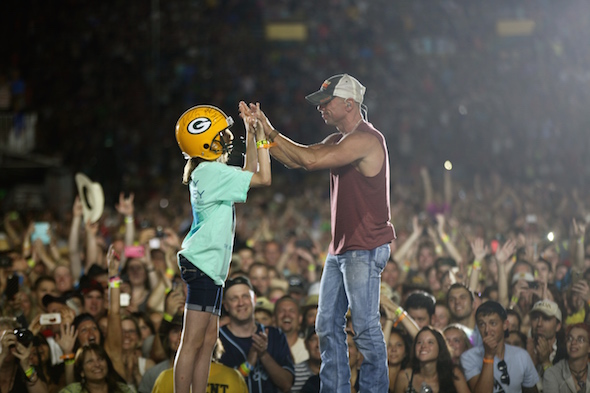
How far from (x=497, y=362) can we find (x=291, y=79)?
16.8 meters

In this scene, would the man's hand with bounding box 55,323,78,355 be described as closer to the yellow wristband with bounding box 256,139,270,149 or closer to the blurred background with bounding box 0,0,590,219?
the yellow wristband with bounding box 256,139,270,149

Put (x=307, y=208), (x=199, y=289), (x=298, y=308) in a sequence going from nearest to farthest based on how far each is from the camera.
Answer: (x=199, y=289) < (x=298, y=308) < (x=307, y=208)

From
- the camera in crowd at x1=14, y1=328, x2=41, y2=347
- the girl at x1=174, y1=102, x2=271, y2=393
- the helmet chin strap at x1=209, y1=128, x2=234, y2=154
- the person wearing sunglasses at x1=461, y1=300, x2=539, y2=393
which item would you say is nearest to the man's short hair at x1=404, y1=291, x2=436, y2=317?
the person wearing sunglasses at x1=461, y1=300, x2=539, y2=393

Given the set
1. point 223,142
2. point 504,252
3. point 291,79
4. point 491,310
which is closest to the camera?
point 223,142

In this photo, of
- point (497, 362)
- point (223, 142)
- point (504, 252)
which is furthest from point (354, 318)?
point (504, 252)

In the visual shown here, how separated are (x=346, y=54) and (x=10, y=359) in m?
17.9

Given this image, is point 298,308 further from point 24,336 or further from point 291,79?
point 291,79

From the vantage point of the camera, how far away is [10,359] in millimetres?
5719

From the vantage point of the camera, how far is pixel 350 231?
181 inches

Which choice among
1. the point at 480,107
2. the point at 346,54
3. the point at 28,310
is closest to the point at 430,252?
the point at 28,310

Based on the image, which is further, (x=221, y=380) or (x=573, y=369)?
(x=573, y=369)

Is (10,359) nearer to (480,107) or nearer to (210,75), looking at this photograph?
(480,107)

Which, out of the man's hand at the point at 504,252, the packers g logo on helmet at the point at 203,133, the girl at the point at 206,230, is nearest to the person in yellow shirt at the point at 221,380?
the girl at the point at 206,230

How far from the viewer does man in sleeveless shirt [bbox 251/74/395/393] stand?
14.7 ft
